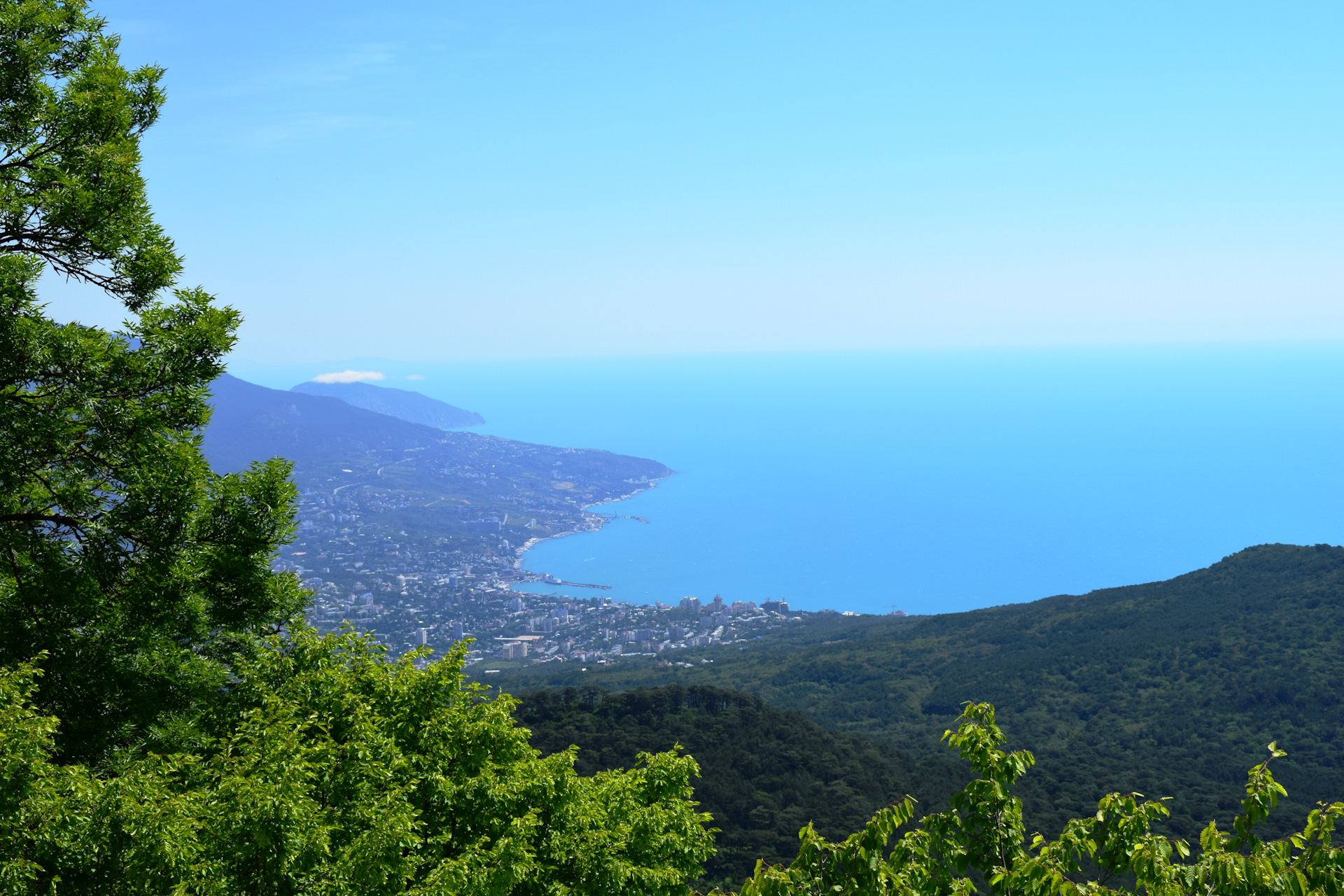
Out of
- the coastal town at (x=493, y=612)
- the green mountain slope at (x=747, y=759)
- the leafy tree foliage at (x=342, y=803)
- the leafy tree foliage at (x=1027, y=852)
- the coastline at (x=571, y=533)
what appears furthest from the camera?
the coastline at (x=571, y=533)

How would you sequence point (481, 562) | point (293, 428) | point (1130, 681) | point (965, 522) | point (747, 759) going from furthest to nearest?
point (293, 428)
point (965, 522)
point (481, 562)
point (1130, 681)
point (747, 759)

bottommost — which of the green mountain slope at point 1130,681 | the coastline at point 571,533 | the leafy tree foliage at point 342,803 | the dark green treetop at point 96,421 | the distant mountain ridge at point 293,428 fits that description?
the coastline at point 571,533

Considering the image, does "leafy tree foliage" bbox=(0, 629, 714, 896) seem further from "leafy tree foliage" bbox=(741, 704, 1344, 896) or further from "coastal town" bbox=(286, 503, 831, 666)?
"coastal town" bbox=(286, 503, 831, 666)

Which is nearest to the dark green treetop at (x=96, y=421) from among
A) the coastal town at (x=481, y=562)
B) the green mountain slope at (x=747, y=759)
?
the green mountain slope at (x=747, y=759)

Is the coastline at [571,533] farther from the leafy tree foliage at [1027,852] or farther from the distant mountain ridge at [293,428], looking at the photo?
the leafy tree foliage at [1027,852]

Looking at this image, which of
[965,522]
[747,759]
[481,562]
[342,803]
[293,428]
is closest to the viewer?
[342,803]

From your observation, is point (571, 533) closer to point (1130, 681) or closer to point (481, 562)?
point (481, 562)

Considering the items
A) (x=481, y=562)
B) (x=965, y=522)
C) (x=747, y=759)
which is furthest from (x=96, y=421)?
(x=965, y=522)
